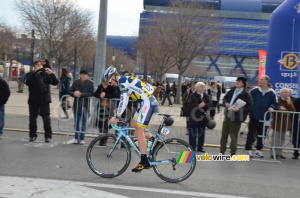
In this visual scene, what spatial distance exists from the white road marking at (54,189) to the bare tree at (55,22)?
1155 inches

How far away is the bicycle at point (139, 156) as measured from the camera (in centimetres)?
622

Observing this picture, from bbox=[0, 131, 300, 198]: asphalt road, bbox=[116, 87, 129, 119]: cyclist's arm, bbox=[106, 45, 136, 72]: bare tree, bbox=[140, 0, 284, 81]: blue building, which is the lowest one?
bbox=[0, 131, 300, 198]: asphalt road

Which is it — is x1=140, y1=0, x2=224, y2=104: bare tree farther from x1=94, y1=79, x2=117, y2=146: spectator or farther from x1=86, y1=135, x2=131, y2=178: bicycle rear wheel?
x1=86, y1=135, x2=131, y2=178: bicycle rear wheel

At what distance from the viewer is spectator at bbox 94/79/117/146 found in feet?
31.4

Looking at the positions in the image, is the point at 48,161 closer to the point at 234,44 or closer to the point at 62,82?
the point at 62,82

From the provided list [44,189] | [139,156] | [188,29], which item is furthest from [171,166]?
[188,29]

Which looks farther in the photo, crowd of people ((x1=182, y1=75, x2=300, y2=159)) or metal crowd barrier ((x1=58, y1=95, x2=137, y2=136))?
metal crowd barrier ((x1=58, y1=95, x2=137, y2=136))

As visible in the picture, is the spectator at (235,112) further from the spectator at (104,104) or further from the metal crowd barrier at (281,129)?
the spectator at (104,104)

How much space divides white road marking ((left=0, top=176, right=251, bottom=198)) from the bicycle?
529 millimetres

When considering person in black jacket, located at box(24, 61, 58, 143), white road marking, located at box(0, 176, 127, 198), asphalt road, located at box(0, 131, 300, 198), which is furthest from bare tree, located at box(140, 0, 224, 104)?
white road marking, located at box(0, 176, 127, 198)

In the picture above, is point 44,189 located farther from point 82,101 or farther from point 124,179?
point 82,101

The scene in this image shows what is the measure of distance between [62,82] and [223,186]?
796cm

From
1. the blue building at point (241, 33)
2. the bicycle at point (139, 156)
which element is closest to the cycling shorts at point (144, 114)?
the bicycle at point (139, 156)

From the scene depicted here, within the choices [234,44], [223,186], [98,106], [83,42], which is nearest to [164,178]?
[223,186]
